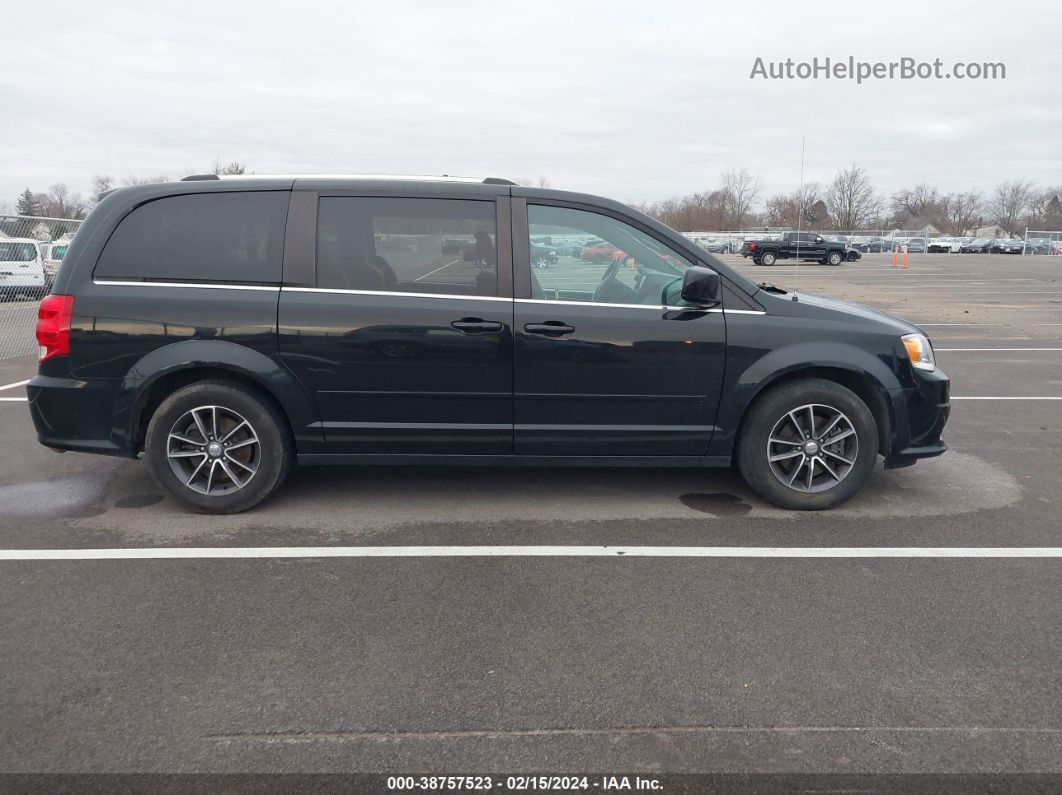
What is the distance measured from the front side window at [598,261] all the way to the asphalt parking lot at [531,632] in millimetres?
1291

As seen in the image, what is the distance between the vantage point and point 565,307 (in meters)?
4.70

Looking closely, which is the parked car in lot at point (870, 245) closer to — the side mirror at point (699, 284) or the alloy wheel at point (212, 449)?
the side mirror at point (699, 284)

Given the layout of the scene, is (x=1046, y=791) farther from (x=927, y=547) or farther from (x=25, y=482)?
(x=25, y=482)

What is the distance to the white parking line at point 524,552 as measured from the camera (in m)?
4.20

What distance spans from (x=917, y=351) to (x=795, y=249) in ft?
128

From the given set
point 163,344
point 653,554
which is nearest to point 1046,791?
point 653,554

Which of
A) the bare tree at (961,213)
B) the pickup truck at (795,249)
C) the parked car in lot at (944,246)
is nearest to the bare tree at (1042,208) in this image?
the bare tree at (961,213)

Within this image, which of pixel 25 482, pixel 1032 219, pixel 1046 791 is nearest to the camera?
pixel 1046 791

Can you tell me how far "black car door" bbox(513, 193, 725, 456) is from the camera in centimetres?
469

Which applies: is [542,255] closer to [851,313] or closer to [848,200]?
[851,313]

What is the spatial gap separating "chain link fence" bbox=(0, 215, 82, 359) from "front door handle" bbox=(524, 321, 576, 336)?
9.12 m

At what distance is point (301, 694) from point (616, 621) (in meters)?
1.32

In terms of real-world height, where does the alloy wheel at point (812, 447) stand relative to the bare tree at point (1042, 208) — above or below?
below

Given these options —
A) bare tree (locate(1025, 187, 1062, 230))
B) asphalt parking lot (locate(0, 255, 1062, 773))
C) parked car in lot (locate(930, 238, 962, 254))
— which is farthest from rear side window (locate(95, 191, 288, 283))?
bare tree (locate(1025, 187, 1062, 230))
